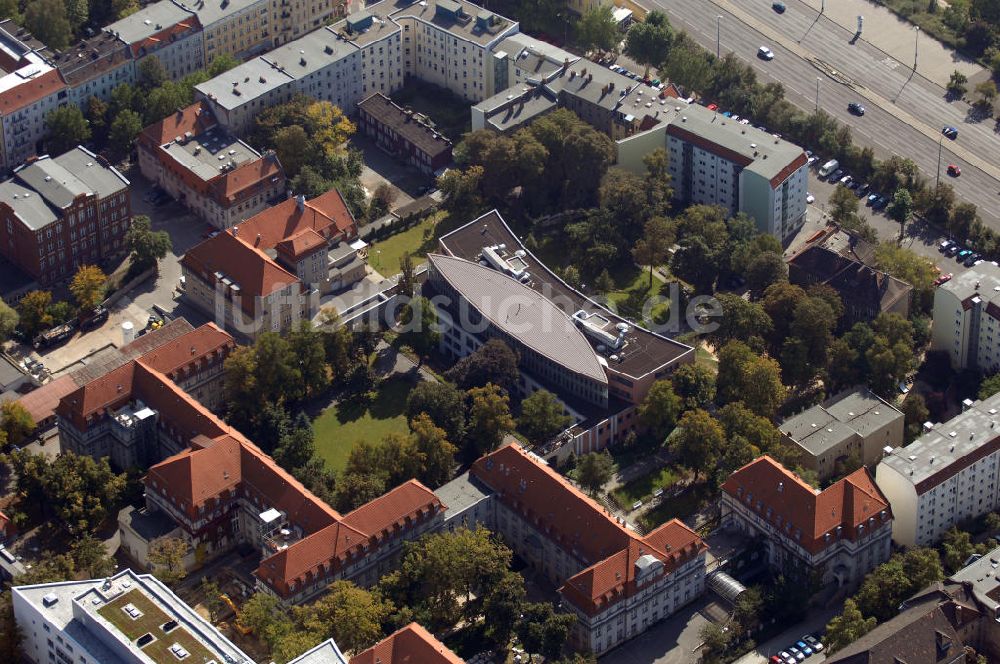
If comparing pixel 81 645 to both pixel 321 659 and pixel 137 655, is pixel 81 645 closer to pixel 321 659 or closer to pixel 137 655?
pixel 137 655

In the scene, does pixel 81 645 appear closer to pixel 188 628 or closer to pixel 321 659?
pixel 188 628

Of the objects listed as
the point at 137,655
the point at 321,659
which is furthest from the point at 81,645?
the point at 321,659

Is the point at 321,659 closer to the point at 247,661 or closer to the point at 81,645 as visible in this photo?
the point at 247,661

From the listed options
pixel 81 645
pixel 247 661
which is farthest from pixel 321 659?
pixel 81 645
